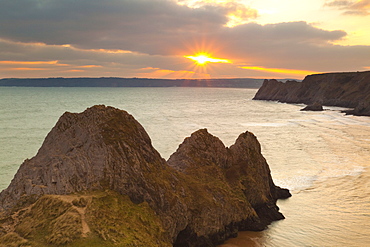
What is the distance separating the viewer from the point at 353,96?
150 m


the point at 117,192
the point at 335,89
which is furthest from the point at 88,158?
the point at 335,89

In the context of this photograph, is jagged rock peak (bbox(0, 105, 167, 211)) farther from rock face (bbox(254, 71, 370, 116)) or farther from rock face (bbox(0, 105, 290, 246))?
rock face (bbox(254, 71, 370, 116))

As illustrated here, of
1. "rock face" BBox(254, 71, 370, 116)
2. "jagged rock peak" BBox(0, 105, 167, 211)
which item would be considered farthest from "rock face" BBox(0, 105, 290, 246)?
"rock face" BBox(254, 71, 370, 116)

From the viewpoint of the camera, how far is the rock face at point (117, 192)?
42.1ft

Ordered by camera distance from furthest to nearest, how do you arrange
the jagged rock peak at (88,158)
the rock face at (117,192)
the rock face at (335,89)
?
the rock face at (335,89) < the jagged rock peak at (88,158) < the rock face at (117,192)

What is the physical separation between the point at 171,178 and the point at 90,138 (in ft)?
15.6

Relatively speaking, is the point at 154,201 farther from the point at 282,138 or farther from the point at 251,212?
the point at 282,138

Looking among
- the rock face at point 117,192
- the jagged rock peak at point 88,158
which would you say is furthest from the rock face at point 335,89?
the jagged rock peak at point 88,158

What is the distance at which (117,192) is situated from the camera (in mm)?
14984

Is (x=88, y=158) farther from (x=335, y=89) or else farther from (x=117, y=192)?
(x=335, y=89)

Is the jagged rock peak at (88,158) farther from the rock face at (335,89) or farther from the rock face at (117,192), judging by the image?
the rock face at (335,89)

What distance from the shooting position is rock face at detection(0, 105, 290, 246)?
12.8 m

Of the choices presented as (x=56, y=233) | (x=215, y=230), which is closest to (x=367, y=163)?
(x=215, y=230)

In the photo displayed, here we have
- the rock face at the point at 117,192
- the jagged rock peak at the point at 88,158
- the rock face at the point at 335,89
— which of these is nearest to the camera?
the rock face at the point at 117,192
